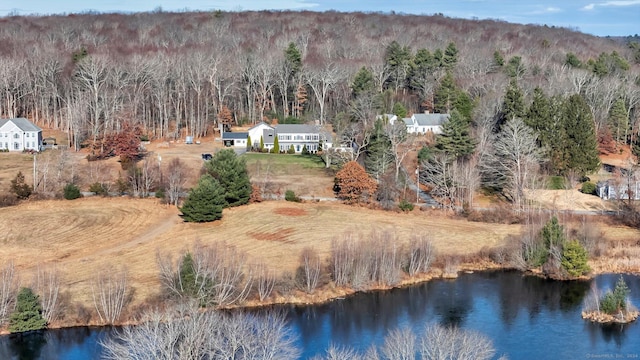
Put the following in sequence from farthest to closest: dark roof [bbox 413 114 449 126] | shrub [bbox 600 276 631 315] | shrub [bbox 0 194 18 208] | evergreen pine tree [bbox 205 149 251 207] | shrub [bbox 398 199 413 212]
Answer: dark roof [bbox 413 114 449 126] → shrub [bbox 398 199 413 212] → shrub [bbox 0 194 18 208] → evergreen pine tree [bbox 205 149 251 207] → shrub [bbox 600 276 631 315]

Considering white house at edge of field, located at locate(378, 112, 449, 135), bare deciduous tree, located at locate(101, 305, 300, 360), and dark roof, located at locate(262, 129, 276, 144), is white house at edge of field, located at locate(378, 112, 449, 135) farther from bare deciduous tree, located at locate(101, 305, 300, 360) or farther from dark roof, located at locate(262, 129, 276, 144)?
bare deciduous tree, located at locate(101, 305, 300, 360)

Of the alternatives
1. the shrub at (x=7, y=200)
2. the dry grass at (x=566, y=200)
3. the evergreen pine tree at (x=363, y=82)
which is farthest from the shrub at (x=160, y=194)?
the evergreen pine tree at (x=363, y=82)

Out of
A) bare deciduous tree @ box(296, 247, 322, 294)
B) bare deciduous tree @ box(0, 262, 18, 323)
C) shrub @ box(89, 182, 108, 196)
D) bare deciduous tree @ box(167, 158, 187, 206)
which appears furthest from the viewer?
shrub @ box(89, 182, 108, 196)

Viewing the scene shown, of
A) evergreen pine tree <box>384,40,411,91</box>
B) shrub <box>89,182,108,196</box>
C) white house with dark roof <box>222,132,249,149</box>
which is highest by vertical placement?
evergreen pine tree <box>384,40,411,91</box>

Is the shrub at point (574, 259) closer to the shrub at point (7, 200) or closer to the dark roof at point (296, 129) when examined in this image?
the shrub at point (7, 200)

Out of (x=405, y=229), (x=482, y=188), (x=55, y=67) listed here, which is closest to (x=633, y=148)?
(x=482, y=188)

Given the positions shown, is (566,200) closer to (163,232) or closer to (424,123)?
(424,123)

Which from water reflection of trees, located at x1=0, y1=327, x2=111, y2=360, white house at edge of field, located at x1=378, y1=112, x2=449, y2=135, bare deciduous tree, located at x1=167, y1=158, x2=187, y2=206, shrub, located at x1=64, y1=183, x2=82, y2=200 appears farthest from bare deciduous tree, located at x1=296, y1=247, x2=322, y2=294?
white house at edge of field, located at x1=378, y1=112, x2=449, y2=135
